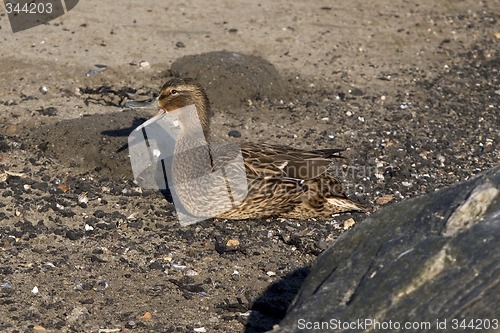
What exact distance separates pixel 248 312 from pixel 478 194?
2.01 meters

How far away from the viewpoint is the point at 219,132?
28.2ft

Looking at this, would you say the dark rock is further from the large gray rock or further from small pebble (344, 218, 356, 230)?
the large gray rock

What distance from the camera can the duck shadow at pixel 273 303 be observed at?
589 centimetres

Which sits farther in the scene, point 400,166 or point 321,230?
point 400,166

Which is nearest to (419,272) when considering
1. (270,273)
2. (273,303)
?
(273,303)

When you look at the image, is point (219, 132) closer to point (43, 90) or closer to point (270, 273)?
point (43, 90)

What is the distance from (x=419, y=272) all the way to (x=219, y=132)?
449cm

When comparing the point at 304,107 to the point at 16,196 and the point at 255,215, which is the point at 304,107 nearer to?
the point at 255,215

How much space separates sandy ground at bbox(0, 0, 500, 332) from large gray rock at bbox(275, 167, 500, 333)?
140 cm

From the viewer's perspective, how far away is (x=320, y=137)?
8.66 metres

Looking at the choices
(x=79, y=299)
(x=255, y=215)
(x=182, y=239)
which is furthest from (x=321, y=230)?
(x=79, y=299)

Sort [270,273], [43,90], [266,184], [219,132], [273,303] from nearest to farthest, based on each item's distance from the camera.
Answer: [273,303] < [270,273] < [266,184] < [219,132] < [43,90]

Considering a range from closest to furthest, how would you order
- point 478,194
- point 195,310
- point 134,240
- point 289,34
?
point 478,194 → point 195,310 → point 134,240 → point 289,34

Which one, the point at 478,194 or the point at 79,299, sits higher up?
the point at 478,194
